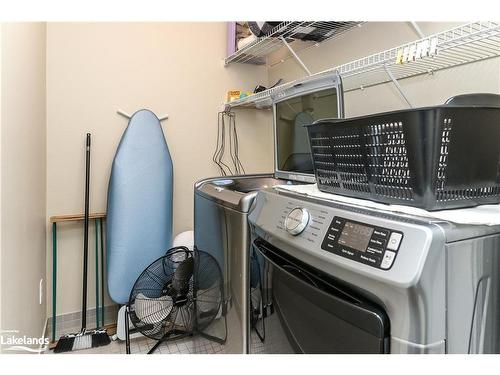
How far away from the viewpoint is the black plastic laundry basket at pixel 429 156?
0.66m

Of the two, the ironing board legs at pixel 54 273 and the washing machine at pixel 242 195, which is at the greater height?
the washing machine at pixel 242 195

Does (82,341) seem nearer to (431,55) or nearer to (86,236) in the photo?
(86,236)

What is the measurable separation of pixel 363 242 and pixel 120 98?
222 centimetres

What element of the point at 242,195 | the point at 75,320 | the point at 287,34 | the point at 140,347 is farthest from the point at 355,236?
the point at 75,320

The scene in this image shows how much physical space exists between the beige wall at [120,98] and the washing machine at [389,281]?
75.0 inches

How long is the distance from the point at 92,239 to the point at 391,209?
2189mm

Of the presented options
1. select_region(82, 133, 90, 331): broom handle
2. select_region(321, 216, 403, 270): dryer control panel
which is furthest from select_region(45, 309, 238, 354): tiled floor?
select_region(321, 216, 403, 270): dryer control panel

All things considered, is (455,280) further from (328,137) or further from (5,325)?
(5,325)

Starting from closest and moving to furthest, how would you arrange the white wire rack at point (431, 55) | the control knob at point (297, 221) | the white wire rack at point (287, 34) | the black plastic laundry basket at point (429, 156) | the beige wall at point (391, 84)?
the black plastic laundry basket at point (429, 156), the control knob at point (297, 221), the white wire rack at point (431, 55), the beige wall at point (391, 84), the white wire rack at point (287, 34)

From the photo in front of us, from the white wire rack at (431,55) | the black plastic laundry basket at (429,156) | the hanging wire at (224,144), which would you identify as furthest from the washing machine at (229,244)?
the hanging wire at (224,144)

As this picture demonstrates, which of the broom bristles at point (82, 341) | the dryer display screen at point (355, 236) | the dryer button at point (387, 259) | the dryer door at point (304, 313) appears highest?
the dryer display screen at point (355, 236)

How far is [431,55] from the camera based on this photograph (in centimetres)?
101

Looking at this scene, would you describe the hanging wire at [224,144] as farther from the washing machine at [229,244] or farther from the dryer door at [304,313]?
the dryer door at [304,313]

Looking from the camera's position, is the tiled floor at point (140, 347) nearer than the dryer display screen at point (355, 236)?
No
